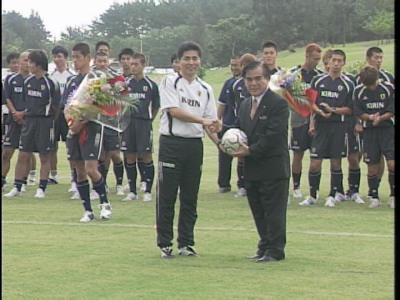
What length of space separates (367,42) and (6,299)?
9640cm

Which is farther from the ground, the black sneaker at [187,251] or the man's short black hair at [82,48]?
the man's short black hair at [82,48]

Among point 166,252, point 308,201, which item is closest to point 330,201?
point 308,201

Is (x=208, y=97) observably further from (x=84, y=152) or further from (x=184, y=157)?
(x=84, y=152)

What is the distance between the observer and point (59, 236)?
10.1 meters

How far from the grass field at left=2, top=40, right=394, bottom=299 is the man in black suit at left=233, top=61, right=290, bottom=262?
0.85 ft

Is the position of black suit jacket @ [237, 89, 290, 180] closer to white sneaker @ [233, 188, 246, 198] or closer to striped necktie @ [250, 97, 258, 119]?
striped necktie @ [250, 97, 258, 119]

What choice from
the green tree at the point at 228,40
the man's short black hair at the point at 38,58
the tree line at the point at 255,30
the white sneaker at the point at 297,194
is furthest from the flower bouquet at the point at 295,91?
the green tree at the point at 228,40

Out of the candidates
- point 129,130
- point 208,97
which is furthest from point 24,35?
point 208,97

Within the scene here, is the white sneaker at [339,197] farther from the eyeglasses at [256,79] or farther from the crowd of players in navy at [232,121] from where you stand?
the eyeglasses at [256,79]

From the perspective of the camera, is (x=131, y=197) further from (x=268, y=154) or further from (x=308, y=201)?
(x=268, y=154)

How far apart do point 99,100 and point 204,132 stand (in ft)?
7.05

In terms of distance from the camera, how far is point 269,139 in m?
8.44

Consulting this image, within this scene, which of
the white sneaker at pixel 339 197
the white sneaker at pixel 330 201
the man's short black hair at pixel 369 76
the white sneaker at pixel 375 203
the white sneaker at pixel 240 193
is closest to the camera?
the man's short black hair at pixel 369 76

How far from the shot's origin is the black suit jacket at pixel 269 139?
27.7 feet
